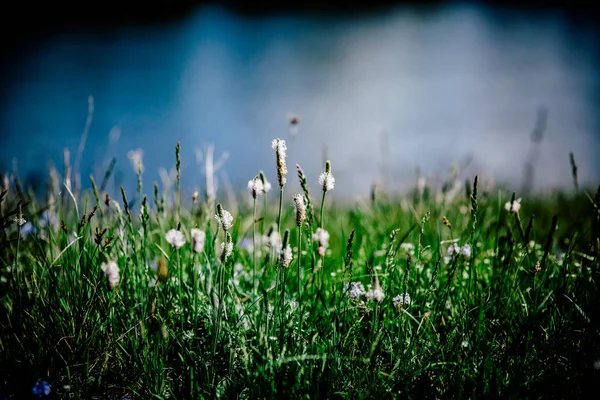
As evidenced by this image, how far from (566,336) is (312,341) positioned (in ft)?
3.67

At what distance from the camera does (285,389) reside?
1.51 metres

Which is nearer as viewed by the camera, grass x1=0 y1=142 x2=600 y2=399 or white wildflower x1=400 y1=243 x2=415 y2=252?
grass x1=0 y1=142 x2=600 y2=399

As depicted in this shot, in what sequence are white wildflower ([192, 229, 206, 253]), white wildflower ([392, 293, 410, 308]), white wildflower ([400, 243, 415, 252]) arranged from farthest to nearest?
1. white wildflower ([400, 243, 415, 252])
2. white wildflower ([392, 293, 410, 308])
3. white wildflower ([192, 229, 206, 253])

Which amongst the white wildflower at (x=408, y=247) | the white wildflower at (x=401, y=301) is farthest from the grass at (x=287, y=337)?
the white wildflower at (x=408, y=247)

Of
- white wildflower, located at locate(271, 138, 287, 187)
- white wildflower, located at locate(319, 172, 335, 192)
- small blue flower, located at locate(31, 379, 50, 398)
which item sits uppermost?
white wildflower, located at locate(271, 138, 287, 187)

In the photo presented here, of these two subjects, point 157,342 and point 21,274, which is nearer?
point 157,342

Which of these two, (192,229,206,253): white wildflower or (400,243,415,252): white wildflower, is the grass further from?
(400,243,415,252): white wildflower

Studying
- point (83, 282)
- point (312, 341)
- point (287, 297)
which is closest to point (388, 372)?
point (312, 341)

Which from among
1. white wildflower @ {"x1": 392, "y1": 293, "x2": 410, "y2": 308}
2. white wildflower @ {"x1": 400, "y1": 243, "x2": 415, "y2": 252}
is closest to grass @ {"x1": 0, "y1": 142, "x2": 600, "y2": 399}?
white wildflower @ {"x1": 392, "y1": 293, "x2": 410, "y2": 308}

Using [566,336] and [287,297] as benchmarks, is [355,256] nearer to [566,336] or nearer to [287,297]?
[287,297]

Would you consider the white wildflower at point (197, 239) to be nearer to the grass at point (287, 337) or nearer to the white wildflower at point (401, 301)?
the grass at point (287, 337)

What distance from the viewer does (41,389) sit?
1.55m

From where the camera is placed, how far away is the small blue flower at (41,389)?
4.99 feet

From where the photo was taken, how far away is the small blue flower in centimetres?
152
